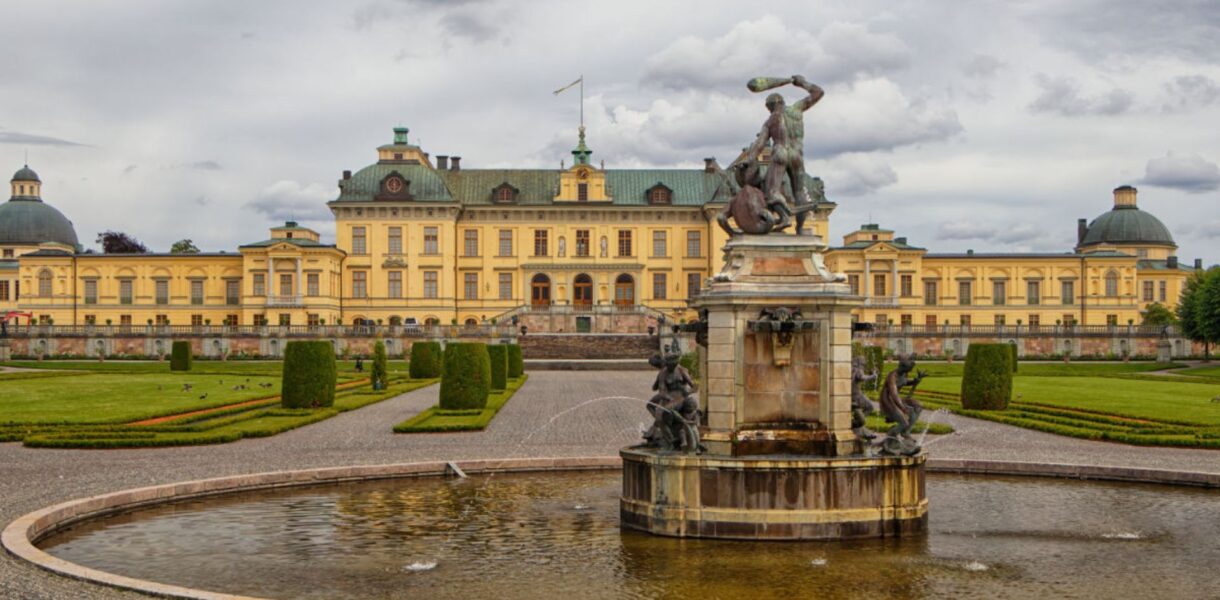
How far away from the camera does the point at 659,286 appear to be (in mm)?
77438

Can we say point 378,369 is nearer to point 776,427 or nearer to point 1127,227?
point 776,427

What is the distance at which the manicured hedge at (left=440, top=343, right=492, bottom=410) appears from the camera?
89.7 ft

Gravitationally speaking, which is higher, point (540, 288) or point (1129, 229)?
point (1129, 229)

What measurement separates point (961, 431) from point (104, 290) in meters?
67.7

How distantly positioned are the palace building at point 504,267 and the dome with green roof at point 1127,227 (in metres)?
16.6

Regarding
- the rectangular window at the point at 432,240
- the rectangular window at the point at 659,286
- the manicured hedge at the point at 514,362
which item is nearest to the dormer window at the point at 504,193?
the rectangular window at the point at 432,240

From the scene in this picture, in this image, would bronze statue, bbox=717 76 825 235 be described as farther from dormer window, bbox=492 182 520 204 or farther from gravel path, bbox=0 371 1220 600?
dormer window, bbox=492 182 520 204

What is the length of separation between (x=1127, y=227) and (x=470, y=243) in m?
54.4

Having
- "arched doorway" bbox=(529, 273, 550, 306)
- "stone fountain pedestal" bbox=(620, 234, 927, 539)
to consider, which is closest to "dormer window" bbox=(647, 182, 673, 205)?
"arched doorway" bbox=(529, 273, 550, 306)

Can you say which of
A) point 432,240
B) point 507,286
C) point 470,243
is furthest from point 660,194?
point 432,240

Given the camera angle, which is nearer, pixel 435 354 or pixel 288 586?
pixel 288 586

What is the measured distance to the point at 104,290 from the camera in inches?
3046

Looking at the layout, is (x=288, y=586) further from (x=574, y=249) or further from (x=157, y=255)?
(x=157, y=255)

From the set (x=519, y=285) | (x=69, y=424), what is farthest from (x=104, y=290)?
(x=69, y=424)
